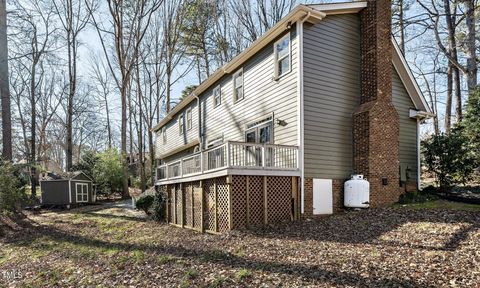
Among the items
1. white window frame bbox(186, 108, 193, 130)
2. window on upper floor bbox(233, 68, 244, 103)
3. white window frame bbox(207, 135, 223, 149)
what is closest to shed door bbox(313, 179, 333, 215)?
window on upper floor bbox(233, 68, 244, 103)

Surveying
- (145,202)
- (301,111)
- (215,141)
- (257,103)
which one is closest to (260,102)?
(257,103)

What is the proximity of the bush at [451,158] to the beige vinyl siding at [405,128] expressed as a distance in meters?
0.65

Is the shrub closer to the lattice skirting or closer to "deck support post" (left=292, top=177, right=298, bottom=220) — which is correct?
the lattice skirting

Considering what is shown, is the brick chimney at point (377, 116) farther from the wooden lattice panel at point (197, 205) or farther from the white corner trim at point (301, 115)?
the wooden lattice panel at point (197, 205)

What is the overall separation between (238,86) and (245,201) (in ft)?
20.8

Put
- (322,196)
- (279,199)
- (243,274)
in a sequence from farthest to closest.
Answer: (322,196) < (279,199) < (243,274)

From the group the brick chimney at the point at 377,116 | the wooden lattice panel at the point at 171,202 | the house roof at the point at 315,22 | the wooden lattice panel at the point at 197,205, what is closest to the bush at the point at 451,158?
the house roof at the point at 315,22

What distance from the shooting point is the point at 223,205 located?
9656 millimetres

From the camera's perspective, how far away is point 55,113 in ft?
114

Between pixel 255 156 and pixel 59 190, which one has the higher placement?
pixel 255 156

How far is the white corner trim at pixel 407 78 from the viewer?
12398 mm

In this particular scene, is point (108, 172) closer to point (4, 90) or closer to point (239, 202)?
point (4, 90)

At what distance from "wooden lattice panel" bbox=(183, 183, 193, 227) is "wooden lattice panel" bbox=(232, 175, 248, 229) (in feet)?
10.5

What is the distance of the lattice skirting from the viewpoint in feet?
30.4
